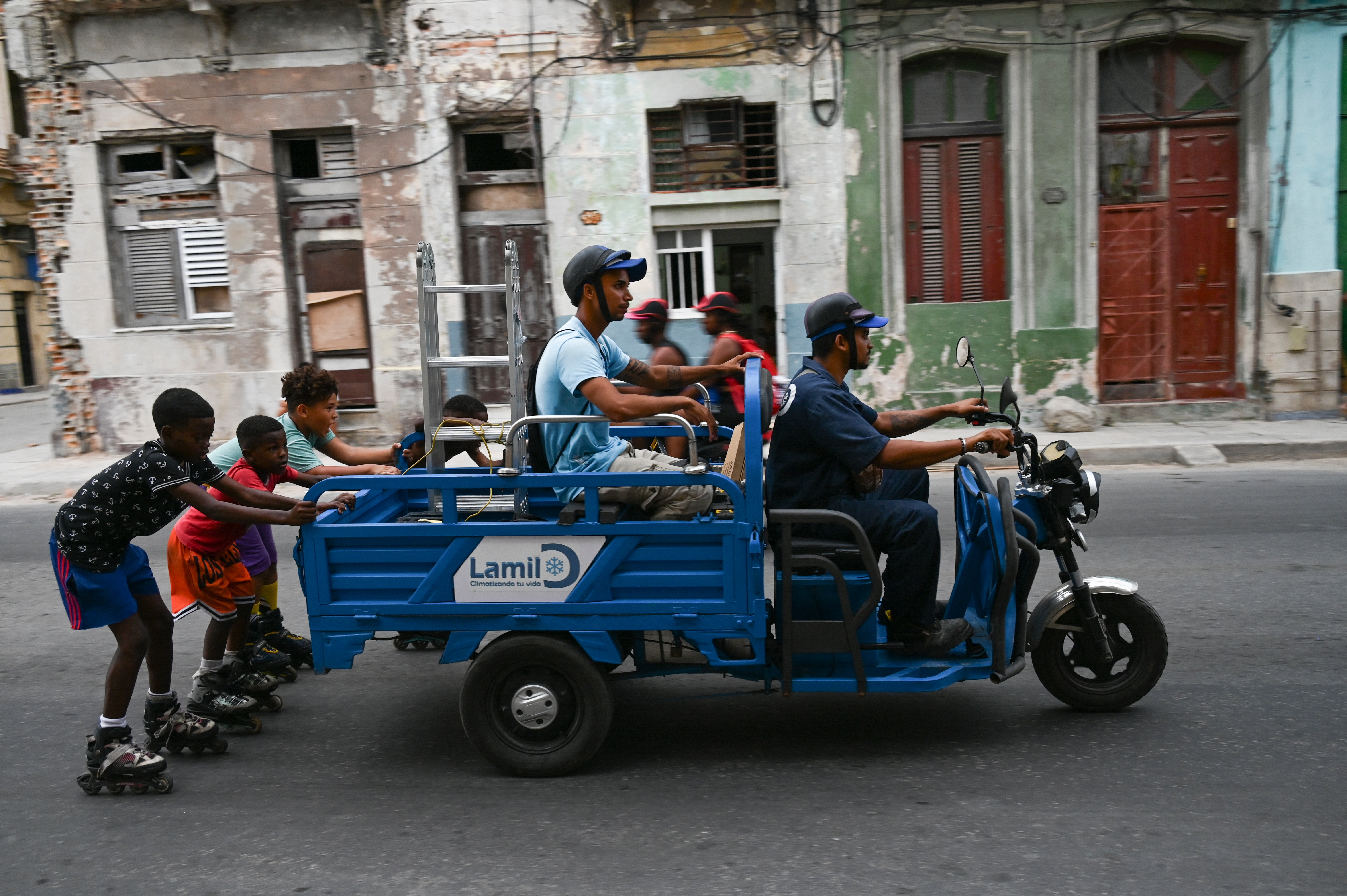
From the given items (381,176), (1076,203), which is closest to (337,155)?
(381,176)

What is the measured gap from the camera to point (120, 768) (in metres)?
3.91

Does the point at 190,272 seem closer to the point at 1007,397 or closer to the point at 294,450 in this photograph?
the point at 294,450

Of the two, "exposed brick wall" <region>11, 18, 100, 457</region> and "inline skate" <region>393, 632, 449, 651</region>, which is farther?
"exposed brick wall" <region>11, 18, 100, 457</region>

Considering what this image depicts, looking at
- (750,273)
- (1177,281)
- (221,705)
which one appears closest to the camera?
(221,705)

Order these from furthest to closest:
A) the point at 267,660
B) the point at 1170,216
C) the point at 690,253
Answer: the point at 690,253 → the point at 1170,216 → the point at 267,660

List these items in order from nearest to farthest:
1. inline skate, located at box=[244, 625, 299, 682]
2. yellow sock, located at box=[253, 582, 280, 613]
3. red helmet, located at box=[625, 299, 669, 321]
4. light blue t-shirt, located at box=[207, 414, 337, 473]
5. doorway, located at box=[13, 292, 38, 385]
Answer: light blue t-shirt, located at box=[207, 414, 337, 473] → inline skate, located at box=[244, 625, 299, 682] → yellow sock, located at box=[253, 582, 280, 613] → red helmet, located at box=[625, 299, 669, 321] → doorway, located at box=[13, 292, 38, 385]

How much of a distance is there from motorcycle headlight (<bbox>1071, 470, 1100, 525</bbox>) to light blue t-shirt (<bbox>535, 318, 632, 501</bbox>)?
5.80 ft

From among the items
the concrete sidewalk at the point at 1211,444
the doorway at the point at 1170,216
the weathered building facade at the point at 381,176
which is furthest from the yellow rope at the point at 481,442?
the doorway at the point at 1170,216

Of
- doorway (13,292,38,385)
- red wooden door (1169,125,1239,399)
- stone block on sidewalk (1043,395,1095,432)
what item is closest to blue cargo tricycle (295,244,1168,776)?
stone block on sidewalk (1043,395,1095,432)

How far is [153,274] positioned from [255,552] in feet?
31.6

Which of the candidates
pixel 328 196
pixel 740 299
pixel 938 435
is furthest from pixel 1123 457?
pixel 328 196

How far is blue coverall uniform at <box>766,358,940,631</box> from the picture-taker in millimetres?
3908

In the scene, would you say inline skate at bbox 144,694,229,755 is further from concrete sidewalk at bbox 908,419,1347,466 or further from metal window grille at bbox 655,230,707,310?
metal window grille at bbox 655,230,707,310

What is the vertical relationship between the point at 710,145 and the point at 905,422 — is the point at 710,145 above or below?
above
